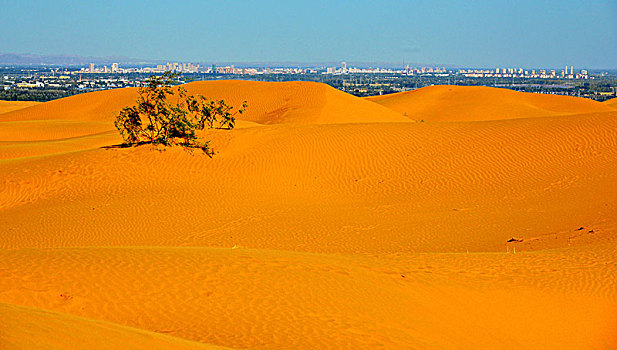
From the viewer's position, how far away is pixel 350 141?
78.4ft

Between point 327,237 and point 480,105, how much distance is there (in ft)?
180

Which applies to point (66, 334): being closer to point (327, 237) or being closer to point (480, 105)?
point (327, 237)

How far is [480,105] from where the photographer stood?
65312 millimetres

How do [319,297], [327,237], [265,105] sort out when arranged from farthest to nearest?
1. [265,105]
2. [327,237]
3. [319,297]

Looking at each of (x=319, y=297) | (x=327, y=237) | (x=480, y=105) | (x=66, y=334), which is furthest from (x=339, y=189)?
(x=480, y=105)

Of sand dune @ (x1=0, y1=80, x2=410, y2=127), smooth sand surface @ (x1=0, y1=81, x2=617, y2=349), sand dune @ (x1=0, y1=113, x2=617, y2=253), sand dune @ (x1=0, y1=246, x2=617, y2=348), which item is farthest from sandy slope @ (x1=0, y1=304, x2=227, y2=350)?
sand dune @ (x1=0, y1=80, x2=410, y2=127)

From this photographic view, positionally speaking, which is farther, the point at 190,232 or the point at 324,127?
the point at 324,127

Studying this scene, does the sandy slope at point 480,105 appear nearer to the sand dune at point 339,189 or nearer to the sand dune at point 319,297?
the sand dune at point 339,189

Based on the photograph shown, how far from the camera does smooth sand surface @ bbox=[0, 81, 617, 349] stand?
7531 mm

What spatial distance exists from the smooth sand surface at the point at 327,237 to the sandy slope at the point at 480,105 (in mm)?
37580

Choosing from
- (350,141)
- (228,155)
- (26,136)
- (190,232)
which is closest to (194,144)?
(228,155)

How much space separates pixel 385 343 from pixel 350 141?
56.6 feet

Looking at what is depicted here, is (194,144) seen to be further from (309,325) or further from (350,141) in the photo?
(309,325)

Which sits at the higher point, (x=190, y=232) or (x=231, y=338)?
(x=231, y=338)
